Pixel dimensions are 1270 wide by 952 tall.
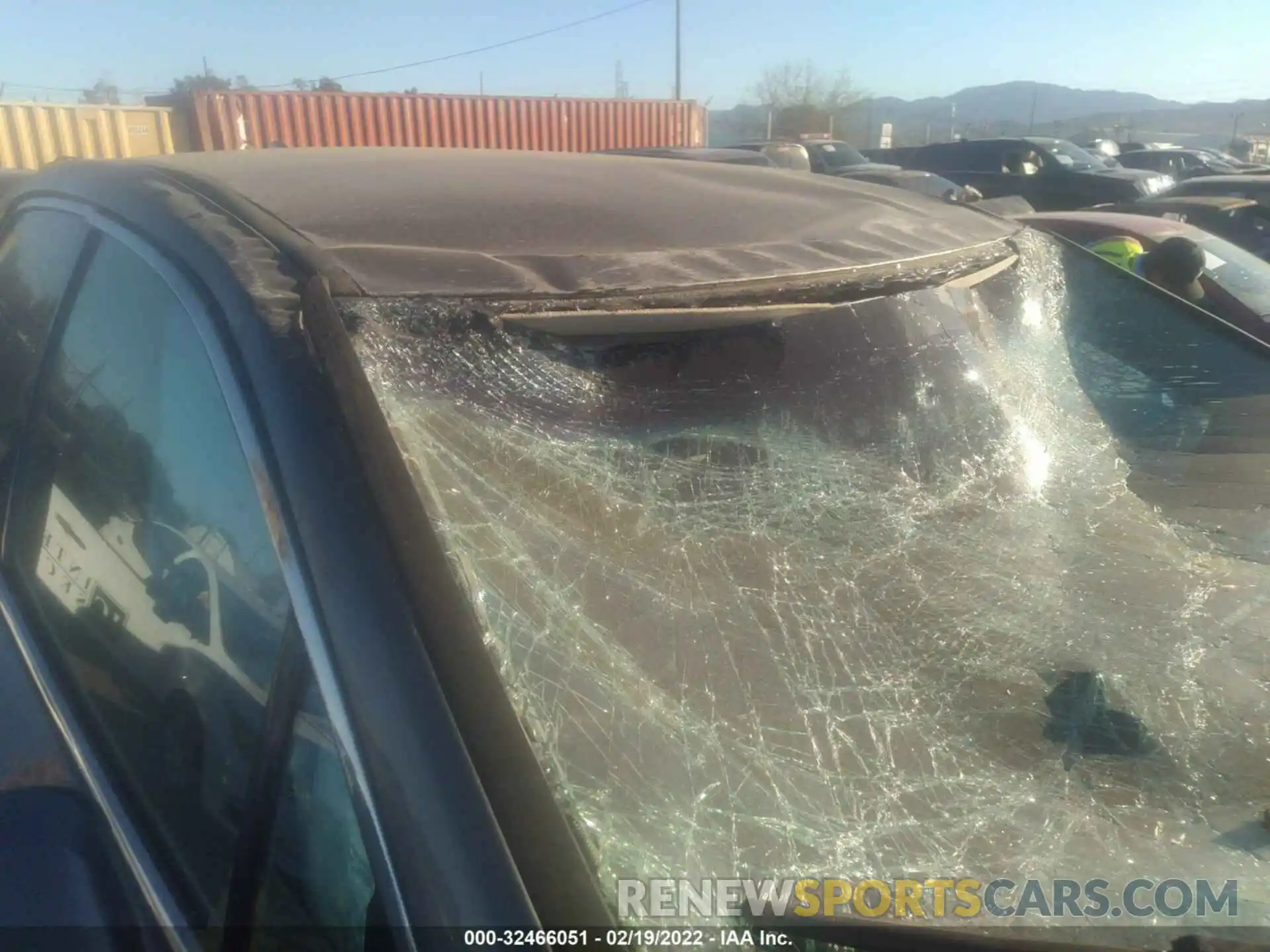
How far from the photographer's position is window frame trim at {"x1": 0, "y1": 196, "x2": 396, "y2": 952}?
99 cm

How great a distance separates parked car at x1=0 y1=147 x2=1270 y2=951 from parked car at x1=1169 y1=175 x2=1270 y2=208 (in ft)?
27.7

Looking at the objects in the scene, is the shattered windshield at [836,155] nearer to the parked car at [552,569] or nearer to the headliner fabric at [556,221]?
the headliner fabric at [556,221]

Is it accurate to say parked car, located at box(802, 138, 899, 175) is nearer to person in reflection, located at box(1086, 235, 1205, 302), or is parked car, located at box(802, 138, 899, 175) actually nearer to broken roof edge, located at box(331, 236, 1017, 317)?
person in reflection, located at box(1086, 235, 1205, 302)

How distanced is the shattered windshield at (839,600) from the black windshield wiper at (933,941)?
0.10m

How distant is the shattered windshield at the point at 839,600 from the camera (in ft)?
3.68

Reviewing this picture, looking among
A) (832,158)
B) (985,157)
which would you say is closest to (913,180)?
(985,157)

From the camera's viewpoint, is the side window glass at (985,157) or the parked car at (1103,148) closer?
the side window glass at (985,157)

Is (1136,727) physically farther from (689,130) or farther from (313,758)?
(689,130)

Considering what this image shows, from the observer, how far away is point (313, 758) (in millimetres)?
1073

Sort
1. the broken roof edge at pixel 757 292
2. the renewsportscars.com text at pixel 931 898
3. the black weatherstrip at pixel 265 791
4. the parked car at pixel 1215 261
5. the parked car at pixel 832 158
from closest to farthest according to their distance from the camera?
the renewsportscars.com text at pixel 931 898
the black weatherstrip at pixel 265 791
the broken roof edge at pixel 757 292
the parked car at pixel 1215 261
the parked car at pixel 832 158

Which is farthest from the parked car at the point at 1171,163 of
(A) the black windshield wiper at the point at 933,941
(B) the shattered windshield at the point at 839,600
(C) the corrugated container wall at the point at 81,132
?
(A) the black windshield wiper at the point at 933,941

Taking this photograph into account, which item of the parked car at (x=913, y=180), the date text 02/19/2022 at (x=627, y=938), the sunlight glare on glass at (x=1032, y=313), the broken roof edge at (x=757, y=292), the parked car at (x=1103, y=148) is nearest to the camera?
the date text 02/19/2022 at (x=627, y=938)

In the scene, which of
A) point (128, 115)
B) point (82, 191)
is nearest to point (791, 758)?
point (82, 191)

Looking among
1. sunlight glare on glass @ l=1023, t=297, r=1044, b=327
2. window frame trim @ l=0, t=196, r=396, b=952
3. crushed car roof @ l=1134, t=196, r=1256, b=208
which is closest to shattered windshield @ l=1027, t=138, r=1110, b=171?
crushed car roof @ l=1134, t=196, r=1256, b=208
